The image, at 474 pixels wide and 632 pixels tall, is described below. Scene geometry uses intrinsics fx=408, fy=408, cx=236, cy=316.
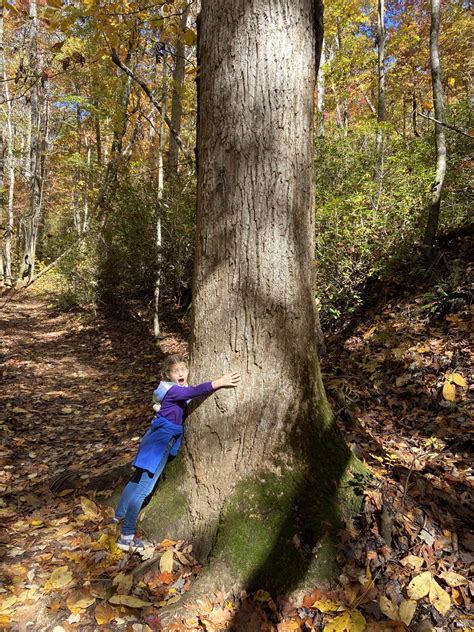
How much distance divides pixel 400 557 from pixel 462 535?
0.47 metres

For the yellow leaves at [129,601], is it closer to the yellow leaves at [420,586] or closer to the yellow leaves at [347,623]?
the yellow leaves at [347,623]

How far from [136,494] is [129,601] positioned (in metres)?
0.63

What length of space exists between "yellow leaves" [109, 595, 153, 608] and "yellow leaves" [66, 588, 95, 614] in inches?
6.1

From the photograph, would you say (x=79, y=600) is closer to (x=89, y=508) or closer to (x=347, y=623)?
(x=89, y=508)

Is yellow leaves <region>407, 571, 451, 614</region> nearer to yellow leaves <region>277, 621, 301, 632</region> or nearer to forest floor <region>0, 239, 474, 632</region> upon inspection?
forest floor <region>0, 239, 474, 632</region>

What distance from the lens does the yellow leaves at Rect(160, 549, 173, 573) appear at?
2.58 metres

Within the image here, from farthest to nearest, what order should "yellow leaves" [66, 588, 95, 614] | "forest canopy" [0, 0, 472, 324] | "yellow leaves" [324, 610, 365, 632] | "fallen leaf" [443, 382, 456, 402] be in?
"forest canopy" [0, 0, 472, 324], "fallen leaf" [443, 382, 456, 402], "yellow leaves" [66, 588, 95, 614], "yellow leaves" [324, 610, 365, 632]

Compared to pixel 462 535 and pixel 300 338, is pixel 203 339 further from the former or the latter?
pixel 462 535

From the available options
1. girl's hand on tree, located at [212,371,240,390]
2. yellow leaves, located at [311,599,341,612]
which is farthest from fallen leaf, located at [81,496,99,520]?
yellow leaves, located at [311,599,341,612]

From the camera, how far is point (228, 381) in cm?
254

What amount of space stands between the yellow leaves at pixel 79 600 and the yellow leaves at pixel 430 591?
6.20ft

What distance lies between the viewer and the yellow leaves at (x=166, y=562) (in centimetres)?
258

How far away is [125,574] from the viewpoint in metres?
2.65

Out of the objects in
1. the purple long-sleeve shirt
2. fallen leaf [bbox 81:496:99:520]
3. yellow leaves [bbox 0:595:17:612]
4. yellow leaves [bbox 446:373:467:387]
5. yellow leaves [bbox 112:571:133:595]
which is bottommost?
yellow leaves [bbox 0:595:17:612]
